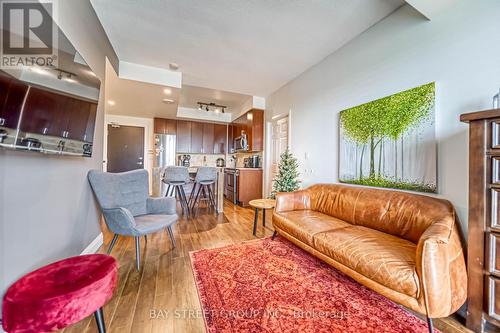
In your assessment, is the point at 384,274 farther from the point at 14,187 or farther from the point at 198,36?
the point at 198,36

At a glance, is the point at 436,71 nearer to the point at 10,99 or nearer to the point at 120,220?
the point at 10,99

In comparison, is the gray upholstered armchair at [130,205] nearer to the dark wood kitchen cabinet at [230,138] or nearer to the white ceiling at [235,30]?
the white ceiling at [235,30]

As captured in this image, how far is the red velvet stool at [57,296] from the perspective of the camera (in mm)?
778

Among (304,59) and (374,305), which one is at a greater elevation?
(304,59)

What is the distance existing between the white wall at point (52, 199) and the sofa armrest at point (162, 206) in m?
0.58

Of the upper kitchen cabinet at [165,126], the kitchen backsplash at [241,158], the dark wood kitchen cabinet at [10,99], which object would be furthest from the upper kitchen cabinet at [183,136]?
the dark wood kitchen cabinet at [10,99]

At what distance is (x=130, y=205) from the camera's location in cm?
222

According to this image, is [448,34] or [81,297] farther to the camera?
[448,34]

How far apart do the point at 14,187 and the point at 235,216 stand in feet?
9.88

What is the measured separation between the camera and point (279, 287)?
159cm

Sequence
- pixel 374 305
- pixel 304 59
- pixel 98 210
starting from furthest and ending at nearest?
pixel 304 59
pixel 98 210
pixel 374 305

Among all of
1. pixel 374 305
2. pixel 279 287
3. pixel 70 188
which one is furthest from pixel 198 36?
pixel 374 305

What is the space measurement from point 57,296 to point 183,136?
18.0 feet

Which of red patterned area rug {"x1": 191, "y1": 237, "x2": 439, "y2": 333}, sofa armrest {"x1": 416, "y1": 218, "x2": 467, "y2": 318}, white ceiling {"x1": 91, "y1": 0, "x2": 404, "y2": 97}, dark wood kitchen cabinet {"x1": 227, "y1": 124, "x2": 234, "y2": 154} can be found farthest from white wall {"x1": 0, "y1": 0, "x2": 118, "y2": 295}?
dark wood kitchen cabinet {"x1": 227, "y1": 124, "x2": 234, "y2": 154}
